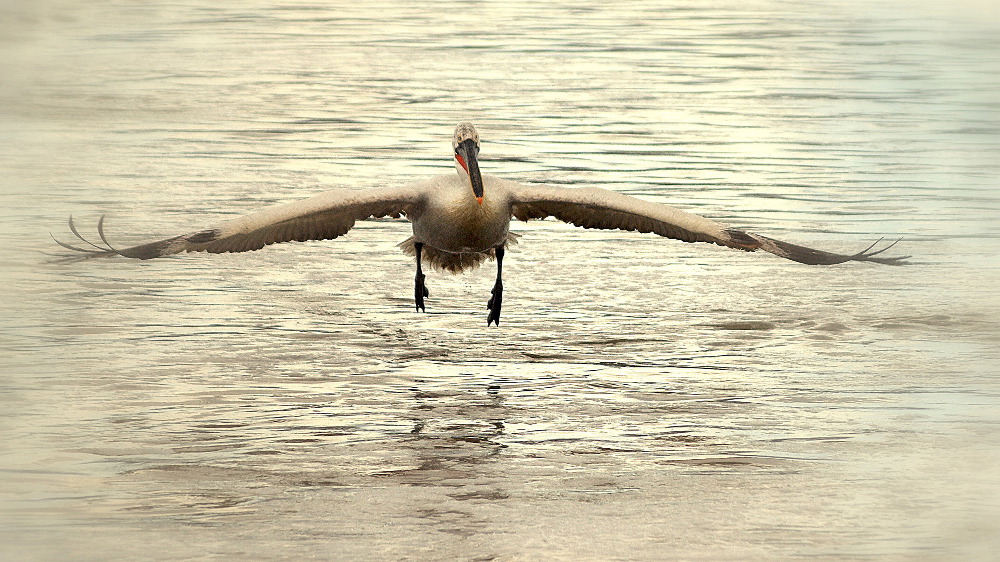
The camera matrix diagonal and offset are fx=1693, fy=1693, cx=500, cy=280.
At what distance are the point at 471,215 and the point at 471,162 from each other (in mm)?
418

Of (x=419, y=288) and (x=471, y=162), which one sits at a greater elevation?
(x=471, y=162)

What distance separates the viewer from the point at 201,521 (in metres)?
7.89

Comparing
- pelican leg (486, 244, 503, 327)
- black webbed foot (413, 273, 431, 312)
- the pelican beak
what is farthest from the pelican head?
black webbed foot (413, 273, 431, 312)

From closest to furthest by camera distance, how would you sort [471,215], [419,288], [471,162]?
[471,162], [471,215], [419,288]

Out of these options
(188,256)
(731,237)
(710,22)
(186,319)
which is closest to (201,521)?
(186,319)

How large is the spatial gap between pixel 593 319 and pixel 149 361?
309cm

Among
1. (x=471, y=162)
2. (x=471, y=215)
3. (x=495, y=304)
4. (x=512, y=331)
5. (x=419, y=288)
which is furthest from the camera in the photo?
(x=419, y=288)

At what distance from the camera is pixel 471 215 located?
11438mm

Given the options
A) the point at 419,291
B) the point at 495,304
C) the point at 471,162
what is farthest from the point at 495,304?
the point at 471,162

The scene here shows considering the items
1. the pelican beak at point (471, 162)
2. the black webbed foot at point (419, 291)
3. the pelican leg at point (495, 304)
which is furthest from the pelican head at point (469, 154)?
the black webbed foot at point (419, 291)

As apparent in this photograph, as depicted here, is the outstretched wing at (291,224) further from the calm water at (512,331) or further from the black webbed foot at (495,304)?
the black webbed foot at (495,304)

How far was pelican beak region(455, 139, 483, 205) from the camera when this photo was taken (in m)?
11.0

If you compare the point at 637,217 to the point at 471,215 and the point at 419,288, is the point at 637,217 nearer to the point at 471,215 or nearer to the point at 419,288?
the point at 471,215

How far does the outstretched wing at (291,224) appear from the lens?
10.9m
